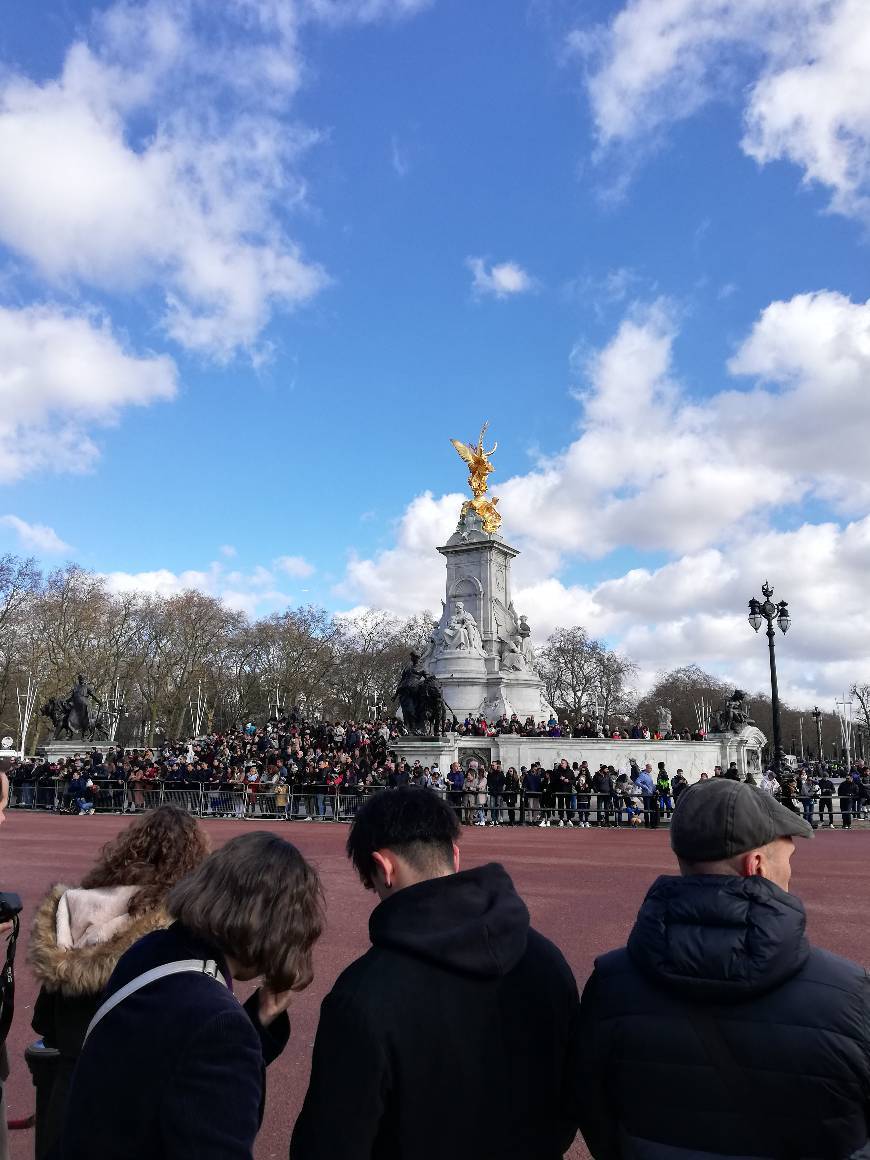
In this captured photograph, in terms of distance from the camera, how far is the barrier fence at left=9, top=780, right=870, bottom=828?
21438mm

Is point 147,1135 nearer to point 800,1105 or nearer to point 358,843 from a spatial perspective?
point 358,843

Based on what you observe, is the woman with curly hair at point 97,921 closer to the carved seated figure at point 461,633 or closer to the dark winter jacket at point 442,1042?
the dark winter jacket at point 442,1042

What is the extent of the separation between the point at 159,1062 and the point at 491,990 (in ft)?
2.43

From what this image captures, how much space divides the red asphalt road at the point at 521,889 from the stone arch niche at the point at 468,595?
27087 millimetres

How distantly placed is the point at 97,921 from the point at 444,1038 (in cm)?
149

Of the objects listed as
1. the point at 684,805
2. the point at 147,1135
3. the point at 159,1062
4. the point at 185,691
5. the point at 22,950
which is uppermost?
the point at 185,691

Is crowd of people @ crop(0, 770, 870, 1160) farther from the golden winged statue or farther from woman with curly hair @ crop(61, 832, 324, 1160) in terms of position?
the golden winged statue

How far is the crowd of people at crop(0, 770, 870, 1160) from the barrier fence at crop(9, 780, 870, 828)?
18.2 m

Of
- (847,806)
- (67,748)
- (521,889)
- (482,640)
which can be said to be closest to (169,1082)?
(521,889)

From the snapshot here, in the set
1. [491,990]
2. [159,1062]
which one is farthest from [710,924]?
[159,1062]

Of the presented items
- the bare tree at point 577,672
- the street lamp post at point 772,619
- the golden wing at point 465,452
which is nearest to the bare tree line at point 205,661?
the bare tree at point 577,672

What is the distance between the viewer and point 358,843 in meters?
2.35

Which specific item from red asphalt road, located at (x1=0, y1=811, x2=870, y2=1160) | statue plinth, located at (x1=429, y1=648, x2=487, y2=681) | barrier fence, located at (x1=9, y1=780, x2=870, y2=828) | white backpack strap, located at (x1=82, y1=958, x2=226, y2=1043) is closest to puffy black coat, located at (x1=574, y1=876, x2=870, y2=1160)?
white backpack strap, located at (x1=82, y1=958, x2=226, y2=1043)

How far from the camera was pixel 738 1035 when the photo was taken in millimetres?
1914
